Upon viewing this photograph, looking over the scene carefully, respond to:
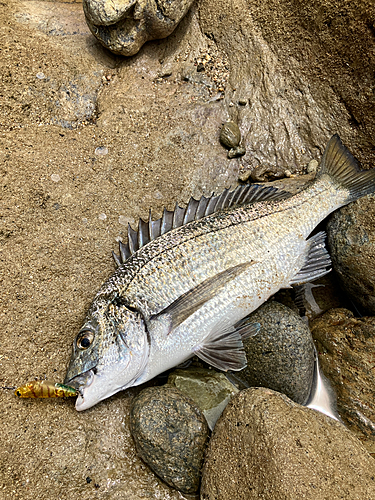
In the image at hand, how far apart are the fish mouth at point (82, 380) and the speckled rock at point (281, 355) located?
1283 millimetres

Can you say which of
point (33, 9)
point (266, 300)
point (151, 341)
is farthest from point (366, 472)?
point (33, 9)

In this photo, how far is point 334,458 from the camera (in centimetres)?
229

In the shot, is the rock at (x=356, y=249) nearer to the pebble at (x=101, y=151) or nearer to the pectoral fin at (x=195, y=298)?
the pectoral fin at (x=195, y=298)

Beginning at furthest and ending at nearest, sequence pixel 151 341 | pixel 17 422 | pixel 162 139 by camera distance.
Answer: pixel 162 139 < pixel 151 341 < pixel 17 422

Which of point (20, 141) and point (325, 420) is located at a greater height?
point (325, 420)

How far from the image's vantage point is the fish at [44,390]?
245cm

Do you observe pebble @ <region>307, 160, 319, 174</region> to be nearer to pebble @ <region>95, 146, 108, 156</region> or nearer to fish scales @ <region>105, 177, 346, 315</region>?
fish scales @ <region>105, 177, 346, 315</region>

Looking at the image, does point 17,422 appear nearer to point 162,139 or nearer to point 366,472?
point 366,472

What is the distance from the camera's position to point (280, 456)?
220cm

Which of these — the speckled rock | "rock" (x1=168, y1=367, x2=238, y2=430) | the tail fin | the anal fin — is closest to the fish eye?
"rock" (x1=168, y1=367, x2=238, y2=430)

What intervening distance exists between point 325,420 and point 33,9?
17.4 feet

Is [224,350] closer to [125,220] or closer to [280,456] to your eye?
[280,456]

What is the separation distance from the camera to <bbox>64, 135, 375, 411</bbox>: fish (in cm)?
259

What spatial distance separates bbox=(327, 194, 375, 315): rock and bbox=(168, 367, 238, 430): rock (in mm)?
1423
